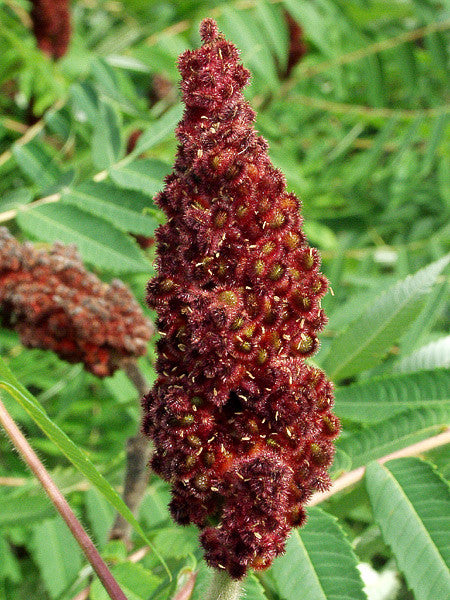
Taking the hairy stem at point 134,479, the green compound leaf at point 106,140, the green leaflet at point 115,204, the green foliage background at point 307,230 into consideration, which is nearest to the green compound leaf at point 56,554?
the green foliage background at point 307,230

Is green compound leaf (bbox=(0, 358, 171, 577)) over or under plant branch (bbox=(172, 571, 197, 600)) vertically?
over

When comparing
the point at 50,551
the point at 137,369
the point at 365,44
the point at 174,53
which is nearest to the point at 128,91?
the point at 174,53

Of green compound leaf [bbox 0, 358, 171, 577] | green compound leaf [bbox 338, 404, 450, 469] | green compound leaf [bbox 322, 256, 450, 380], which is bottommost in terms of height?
green compound leaf [bbox 0, 358, 171, 577]

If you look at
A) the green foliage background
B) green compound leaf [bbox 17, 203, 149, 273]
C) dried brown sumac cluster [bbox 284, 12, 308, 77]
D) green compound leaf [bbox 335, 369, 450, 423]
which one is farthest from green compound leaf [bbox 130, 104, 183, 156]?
dried brown sumac cluster [bbox 284, 12, 308, 77]

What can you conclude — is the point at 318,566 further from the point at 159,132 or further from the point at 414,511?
the point at 159,132

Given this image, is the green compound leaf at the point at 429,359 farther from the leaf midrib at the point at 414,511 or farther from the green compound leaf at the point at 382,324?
the leaf midrib at the point at 414,511

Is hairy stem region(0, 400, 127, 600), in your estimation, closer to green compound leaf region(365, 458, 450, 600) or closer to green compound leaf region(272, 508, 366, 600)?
green compound leaf region(272, 508, 366, 600)

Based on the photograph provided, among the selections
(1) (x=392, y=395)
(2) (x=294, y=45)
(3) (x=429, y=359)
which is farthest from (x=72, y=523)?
(2) (x=294, y=45)
